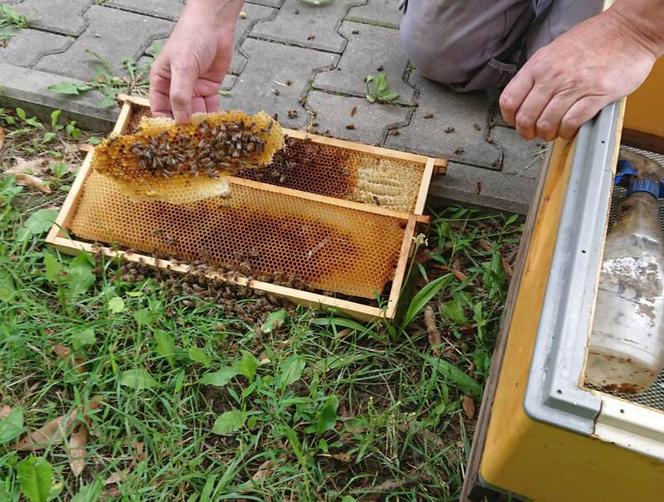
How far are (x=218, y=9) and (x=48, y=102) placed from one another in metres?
1.07

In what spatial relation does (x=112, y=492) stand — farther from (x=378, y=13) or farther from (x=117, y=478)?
(x=378, y=13)

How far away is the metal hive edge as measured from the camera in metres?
0.99

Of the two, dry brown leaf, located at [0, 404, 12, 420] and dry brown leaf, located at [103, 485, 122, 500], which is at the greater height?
dry brown leaf, located at [0, 404, 12, 420]

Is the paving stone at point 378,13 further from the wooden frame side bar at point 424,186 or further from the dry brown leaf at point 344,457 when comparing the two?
the dry brown leaf at point 344,457

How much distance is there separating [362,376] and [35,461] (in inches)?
37.9

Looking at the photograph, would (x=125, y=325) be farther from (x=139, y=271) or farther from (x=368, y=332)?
(x=368, y=332)

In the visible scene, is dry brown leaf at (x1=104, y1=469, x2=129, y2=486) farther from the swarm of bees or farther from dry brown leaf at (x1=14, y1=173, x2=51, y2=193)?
dry brown leaf at (x1=14, y1=173, x2=51, y2=193)

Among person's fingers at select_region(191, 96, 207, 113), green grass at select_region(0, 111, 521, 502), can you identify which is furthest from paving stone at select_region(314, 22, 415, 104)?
green grass at select_region(0, 111, 521, 502)

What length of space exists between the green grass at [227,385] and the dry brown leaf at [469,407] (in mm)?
19

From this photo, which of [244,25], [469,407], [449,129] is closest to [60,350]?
[469,407]

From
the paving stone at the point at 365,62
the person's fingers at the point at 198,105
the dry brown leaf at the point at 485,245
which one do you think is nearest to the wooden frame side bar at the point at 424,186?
the dry brown leaf at the point at 485,245

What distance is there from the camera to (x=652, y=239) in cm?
165

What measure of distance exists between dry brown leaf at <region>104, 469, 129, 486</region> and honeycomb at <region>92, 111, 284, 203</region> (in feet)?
2.95

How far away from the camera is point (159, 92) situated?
2.14 metres
